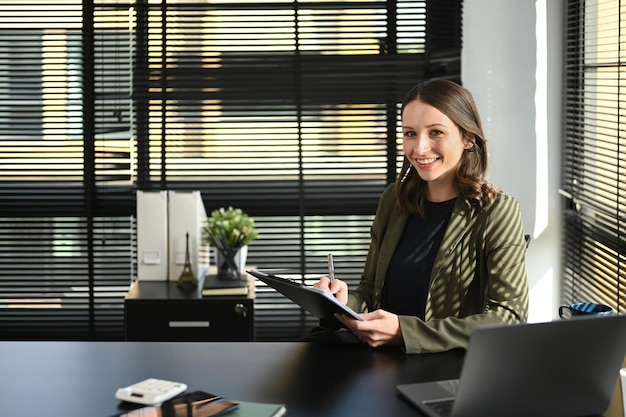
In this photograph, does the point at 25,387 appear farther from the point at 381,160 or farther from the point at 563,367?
the point at 381,160

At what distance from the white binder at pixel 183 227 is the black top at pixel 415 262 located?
1.51m

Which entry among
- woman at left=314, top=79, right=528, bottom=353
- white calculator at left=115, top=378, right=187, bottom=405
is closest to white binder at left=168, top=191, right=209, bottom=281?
woman at left=314, top=79, right=528, bottom=353

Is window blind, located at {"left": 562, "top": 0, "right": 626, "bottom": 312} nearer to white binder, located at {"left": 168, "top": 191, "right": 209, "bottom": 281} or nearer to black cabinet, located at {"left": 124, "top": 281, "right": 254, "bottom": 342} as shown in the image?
black cabinet, located at {"left": 124, "top": 281, "right": 254, "bottom": 342}

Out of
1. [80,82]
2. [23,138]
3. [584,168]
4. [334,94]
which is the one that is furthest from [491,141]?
[23,138]

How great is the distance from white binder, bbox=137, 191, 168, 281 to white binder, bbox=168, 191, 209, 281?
0.11 ft

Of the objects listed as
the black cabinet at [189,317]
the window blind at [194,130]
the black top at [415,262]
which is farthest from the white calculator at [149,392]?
the window blind at [194,130]

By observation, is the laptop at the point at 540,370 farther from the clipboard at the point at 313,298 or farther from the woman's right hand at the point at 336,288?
the woman's right hand at the point at 336,288

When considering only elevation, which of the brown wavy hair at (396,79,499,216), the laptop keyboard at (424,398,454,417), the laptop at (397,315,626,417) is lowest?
the laptop keyboard at (424,398,454,417)

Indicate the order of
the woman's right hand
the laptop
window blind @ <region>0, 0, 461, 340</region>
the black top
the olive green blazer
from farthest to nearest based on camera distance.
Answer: window blind @ <region>0, 0, 461, 340</region> → the black top → the woman's right hand → the olive green blazer → the laptop

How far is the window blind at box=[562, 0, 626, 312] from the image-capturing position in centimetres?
357

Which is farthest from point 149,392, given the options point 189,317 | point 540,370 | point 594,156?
point 594,156

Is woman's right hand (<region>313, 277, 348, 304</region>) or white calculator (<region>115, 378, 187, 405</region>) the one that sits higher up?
woman's right hand (<region>313, 277, 348, 304</region>)

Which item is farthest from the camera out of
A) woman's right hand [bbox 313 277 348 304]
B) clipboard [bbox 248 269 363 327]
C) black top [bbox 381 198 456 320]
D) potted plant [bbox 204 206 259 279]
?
potted plant [bbox 204 206 259 279]

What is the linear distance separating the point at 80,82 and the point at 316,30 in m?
1.26
